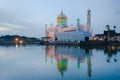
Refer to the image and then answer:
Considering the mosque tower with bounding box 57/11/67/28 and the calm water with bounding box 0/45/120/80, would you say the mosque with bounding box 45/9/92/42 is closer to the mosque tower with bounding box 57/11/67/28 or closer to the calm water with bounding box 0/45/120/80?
the mosque tower with bounding box 57/11/67/28

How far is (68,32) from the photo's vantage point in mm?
70625

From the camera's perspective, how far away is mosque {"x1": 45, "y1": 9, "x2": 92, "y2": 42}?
6425cm

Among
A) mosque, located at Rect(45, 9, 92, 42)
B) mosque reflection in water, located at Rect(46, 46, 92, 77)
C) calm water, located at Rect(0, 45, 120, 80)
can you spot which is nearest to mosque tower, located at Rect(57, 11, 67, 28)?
mosque, located at Rect(45, 9, 92, 42)

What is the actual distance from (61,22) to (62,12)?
5593mm

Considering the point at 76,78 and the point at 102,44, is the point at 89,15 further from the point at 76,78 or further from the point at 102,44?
the point at 76,78

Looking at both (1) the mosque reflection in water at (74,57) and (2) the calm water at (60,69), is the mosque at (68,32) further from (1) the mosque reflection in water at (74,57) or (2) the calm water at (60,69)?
(2) the calm water at (60,69)

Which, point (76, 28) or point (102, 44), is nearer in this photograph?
point (102, 44)

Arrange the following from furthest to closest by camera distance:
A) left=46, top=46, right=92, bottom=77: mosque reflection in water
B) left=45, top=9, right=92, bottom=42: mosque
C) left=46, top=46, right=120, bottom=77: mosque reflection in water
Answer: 1. left=45, top=9, right=92, bottom=42: mosque
2. left=46, top=46, right=120, bottom=77: mosque reflection in water
3. left=46, top=46, right=92, bottom=77: mosque reflection in water

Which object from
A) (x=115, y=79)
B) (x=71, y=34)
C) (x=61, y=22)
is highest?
(x=61, y=22)

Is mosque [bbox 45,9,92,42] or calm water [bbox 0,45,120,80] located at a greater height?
mosque [bbox 45,9,92,42]

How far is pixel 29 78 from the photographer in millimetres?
9867

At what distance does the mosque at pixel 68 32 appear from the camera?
64.2 m

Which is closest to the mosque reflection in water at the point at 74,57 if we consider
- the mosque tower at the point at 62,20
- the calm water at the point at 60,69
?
the calm water at the point at 60,69

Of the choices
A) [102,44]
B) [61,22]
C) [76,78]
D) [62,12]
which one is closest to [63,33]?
[61,22]
